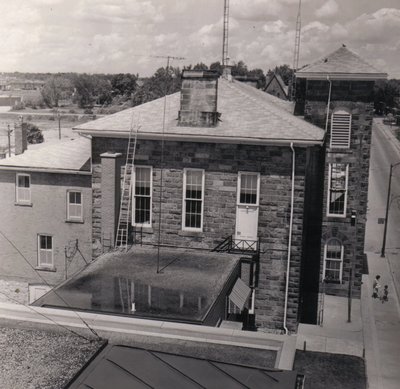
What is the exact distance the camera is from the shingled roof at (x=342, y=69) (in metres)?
25.6

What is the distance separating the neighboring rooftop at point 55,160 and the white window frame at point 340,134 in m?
11.4

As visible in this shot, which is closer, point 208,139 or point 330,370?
point 208,139

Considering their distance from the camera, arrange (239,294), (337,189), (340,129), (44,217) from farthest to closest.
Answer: (337,189) → (340,129) → (44,217) → (239,294)

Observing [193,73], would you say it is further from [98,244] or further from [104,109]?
[104,109]

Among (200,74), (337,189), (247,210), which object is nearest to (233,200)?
(247,210)

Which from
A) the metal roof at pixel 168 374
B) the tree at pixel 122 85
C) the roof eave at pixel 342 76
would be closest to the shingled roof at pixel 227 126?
the roof eave at pixel 342 76

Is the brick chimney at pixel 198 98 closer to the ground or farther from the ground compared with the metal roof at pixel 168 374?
farther from the ground

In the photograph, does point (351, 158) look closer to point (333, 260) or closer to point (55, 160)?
point (333, 260)

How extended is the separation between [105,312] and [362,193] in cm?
1749

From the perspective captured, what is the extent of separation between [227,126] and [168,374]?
44.8 feet

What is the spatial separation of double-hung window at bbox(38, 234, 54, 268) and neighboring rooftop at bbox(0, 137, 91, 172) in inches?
124

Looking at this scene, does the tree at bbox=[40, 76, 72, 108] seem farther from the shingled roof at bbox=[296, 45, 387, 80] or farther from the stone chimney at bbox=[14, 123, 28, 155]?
the shingled roof at bbox=[296, 45, 387, 80]

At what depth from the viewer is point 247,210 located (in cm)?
2055

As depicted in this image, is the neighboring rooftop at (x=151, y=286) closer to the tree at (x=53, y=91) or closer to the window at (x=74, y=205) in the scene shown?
the window at (x=74, y=205)
